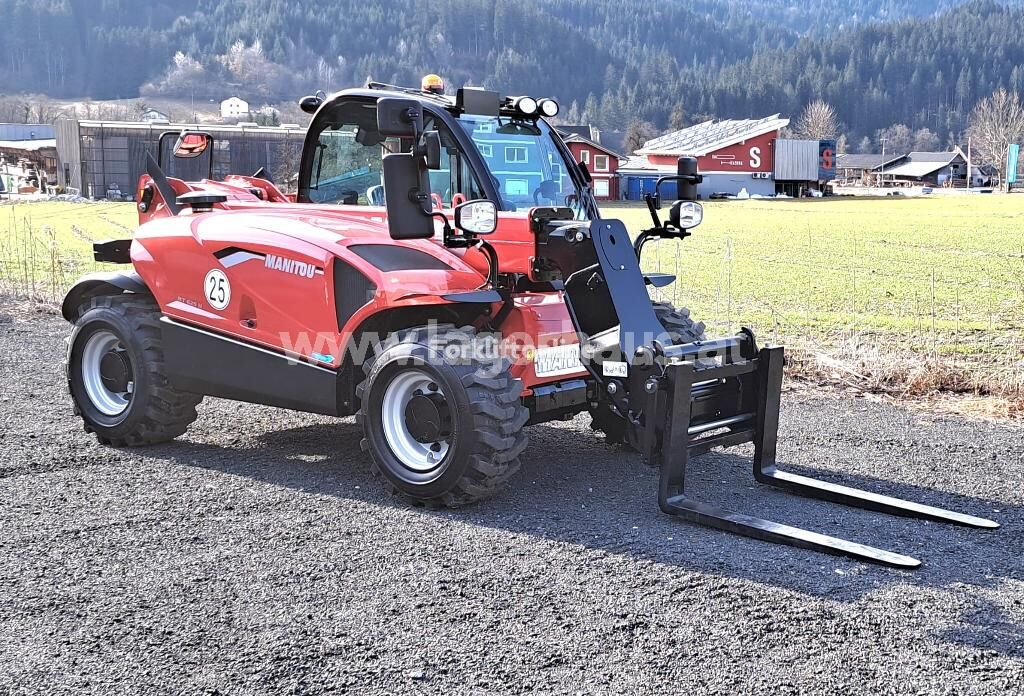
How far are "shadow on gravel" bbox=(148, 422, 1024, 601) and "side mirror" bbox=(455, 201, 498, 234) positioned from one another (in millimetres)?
1580

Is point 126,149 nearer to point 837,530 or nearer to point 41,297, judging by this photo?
point 41,297

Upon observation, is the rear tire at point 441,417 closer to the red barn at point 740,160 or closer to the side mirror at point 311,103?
the side mirror at point 311,103

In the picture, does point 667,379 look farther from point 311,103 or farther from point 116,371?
point 116,371

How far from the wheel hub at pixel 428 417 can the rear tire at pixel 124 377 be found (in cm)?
222

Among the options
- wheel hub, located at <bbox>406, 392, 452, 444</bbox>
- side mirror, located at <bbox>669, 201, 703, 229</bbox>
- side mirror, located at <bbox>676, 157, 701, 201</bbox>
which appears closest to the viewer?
wheel hub, located at <bbox>406, 392, 452, 444</bbox>

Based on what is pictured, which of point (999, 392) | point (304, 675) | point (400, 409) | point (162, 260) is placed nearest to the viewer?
A: point (304, 675)

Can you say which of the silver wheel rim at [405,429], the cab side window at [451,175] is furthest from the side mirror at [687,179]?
the silver wheel rim at [405,429]

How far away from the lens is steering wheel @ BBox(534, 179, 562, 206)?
6.93 m

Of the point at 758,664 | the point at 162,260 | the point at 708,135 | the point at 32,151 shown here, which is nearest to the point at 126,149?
the point at 32,151

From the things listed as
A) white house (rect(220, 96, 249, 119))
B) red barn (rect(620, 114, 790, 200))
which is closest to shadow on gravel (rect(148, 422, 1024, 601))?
red barn (rect(620, 114, 790, 200))

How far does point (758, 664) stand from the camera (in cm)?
424

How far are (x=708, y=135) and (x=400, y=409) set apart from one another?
96426 millimetres

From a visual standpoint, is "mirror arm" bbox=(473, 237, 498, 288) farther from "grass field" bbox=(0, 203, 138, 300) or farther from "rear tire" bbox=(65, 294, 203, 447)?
"grass field" bbox=(0, 203, 138, 300)

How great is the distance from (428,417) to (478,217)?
1147 mm
